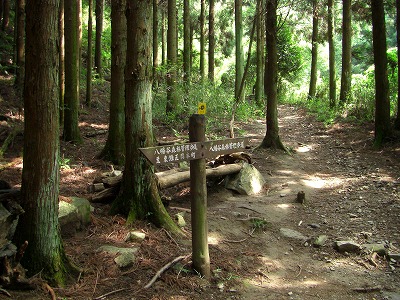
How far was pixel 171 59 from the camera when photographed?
1499 centimetres

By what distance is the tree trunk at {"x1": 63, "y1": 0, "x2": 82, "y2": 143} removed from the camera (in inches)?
421

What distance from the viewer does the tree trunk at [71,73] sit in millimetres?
10695

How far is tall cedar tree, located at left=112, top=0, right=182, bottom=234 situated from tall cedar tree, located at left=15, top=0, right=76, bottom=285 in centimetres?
194

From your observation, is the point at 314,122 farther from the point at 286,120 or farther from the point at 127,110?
the point at 127,110

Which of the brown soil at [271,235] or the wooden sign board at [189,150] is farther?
the brown soil at [271,235]

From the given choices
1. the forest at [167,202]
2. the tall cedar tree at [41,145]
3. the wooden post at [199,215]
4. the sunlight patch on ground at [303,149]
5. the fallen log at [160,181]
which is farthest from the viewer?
the sunlight patch on ground at [303,149]

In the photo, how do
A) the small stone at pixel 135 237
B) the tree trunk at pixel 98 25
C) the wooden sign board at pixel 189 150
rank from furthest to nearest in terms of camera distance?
the tree trunk at pixel 98 25 → the small stone at pixel 135 237 → the wooden sign board at pixel 189 150

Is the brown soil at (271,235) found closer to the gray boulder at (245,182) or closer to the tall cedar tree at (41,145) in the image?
the gray boulder at (245,182)

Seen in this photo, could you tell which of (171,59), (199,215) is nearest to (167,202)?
(199,215)

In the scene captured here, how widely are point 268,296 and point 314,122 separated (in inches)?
561

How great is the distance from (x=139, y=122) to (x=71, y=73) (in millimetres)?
5950

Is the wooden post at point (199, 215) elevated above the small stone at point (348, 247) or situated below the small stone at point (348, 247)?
above

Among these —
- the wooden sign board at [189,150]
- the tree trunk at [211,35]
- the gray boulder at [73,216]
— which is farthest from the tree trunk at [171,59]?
the wooden sign board at [189,150]

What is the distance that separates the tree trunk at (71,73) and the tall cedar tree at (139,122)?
5497 mm
